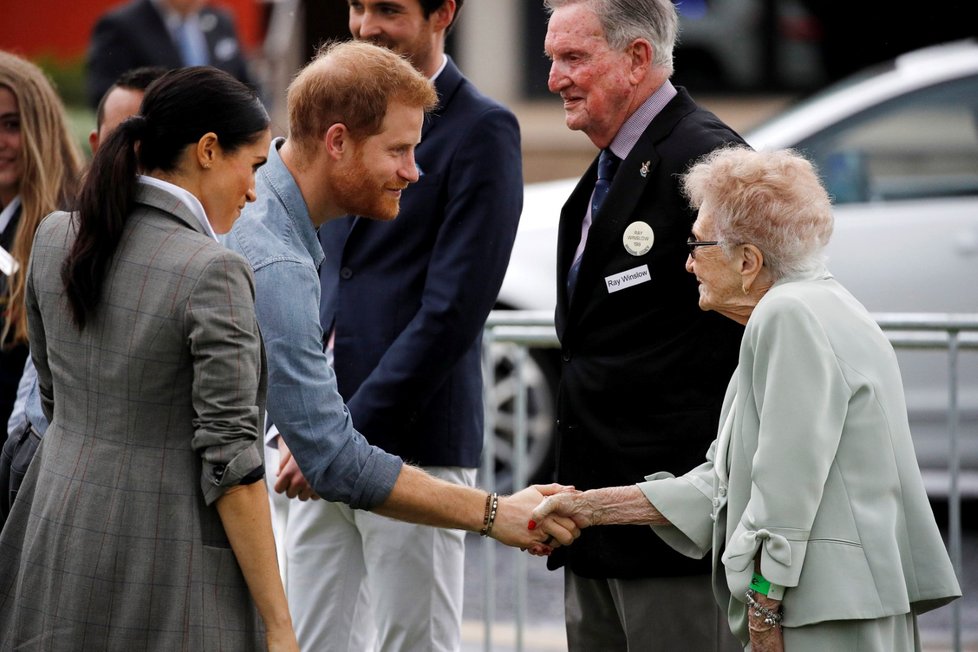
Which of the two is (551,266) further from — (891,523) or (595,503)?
(891,523)

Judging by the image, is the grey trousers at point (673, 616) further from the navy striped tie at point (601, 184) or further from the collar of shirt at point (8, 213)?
the collar of shirt at point (8, 213)

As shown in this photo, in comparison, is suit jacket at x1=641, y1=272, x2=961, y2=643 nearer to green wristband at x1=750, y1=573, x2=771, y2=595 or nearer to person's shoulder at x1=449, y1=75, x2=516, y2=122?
green wristband at x1=750, y1=573, x2=771, y2=595

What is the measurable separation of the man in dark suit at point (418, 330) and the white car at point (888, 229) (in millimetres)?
3247

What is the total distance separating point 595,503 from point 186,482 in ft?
3.53

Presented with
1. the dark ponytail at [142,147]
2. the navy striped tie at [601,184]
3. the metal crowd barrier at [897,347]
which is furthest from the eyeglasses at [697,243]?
the metal crowd barrier at [897,347]

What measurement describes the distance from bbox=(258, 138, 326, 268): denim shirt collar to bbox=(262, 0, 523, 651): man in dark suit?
0.54 metres

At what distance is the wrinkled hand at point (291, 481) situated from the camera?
3.72 m

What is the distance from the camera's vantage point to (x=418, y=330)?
3.83 meters

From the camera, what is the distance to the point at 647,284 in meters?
3.45

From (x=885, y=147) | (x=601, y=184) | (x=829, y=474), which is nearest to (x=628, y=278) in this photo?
(x=601, y=184)

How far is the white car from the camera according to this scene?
7.09 m

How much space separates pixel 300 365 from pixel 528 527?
743mm

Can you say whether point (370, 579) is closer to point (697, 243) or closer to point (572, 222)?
point (572, 222)

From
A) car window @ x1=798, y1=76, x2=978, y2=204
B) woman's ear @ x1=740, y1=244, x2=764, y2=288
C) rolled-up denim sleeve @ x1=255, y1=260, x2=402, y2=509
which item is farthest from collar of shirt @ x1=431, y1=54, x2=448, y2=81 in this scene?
car window @ x1=798, y1=76, x2=978, y2=204
